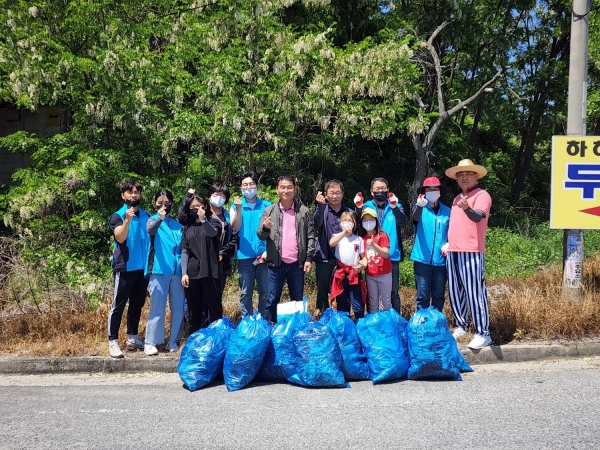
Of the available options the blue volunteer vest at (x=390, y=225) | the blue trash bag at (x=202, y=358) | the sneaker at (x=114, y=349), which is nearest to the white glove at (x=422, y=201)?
the blue volunteer vest at (x=390, y=225)

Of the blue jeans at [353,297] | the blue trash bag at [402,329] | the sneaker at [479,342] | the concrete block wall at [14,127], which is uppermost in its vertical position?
the concrete block wall at [14,127]

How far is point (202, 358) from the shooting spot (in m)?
5.77

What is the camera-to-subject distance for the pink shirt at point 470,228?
6617mm

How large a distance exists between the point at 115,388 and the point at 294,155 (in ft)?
23.0

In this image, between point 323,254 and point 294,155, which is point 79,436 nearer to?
point 323,254

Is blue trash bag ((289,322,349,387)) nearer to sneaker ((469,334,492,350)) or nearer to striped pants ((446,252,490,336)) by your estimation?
sneaker ((469,334,492,350))

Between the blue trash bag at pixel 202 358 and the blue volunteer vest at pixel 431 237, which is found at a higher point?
the blue volunteer vest at pixel 431 237

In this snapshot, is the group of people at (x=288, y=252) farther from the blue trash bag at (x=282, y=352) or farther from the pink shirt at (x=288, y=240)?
the blue trash bag at (x=282, y=352)

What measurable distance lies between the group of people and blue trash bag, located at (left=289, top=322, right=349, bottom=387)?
3.56ft

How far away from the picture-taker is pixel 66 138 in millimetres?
11344

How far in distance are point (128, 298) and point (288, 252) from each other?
1.88 meters

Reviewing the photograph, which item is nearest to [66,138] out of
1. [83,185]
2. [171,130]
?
[83,185]

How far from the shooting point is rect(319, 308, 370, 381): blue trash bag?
5.92 metres

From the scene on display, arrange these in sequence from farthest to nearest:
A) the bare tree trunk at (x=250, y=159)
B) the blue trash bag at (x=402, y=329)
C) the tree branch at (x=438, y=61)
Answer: the tree branch at (x=438, y=61) < the bare tree trunk at (x=250, y=159) < the blue trash bag at (x=402, y=329)
